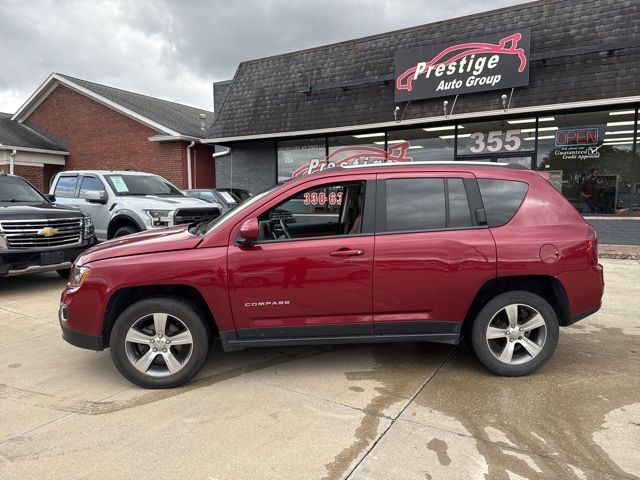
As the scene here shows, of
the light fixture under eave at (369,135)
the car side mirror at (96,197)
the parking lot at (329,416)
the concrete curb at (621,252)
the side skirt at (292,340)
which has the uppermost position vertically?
the light fixture under eave at (369,135)

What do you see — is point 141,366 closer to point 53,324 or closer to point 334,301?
point 334,301

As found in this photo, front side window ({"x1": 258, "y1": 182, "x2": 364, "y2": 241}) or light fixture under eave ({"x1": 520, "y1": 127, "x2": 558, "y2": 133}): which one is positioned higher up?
light fixture under eave ({"x1": 520, "y1": 127, "x2": 558, "y2": 133})

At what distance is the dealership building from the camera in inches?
400

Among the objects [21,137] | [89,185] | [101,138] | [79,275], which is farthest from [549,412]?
[21,137]

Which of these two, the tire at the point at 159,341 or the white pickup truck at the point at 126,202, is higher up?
the white pickup truck at the point at 126,202

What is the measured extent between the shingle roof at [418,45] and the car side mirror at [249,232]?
913cm

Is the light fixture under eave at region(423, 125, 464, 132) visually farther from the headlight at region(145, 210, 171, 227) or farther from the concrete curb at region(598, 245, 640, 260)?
the headlight at region(145, 210, 171, 227)

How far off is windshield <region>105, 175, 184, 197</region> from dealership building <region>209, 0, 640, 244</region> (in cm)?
490

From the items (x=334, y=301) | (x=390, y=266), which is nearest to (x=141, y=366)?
(x=334, y=301)

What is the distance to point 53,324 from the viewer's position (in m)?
5.45

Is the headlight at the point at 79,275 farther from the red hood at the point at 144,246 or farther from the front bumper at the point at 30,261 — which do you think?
the front bumper at the point at 30,261

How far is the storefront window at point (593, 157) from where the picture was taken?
1059cm

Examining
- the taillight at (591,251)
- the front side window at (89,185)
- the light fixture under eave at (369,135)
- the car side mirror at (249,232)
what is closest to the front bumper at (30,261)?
the front side window at (89,185)

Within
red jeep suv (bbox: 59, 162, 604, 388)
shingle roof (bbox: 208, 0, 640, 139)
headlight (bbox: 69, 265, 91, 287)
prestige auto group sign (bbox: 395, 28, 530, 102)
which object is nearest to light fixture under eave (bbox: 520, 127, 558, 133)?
shingle roof (bbox: 208, 0, 640, 139)
